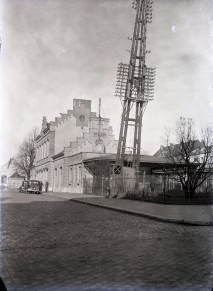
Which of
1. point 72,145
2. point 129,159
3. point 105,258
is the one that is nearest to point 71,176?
point 72,145

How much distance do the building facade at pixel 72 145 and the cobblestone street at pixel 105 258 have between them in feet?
95.5

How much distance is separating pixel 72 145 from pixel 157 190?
22652 mm

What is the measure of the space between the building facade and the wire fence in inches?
394

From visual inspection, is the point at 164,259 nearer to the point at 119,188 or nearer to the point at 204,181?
the point at 204,181

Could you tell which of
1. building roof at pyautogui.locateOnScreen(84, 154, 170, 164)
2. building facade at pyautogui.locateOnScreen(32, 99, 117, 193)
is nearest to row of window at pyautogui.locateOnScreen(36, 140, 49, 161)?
building facade at pyautogui.locateOnScreen(32, 99, 117, 193)

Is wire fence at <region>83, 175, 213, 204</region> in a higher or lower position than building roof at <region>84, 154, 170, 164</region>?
lower

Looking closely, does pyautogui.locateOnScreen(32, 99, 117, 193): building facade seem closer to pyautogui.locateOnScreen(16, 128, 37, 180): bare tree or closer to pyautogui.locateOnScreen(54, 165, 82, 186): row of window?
pyautogui.locateOnScreen(54, 165, 82, 186): row of window

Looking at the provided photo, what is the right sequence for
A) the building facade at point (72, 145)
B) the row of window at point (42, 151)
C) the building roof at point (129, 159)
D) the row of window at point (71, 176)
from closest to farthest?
the building roof at point (129, 159), the row of window at point (71, 176), the building facade at point (72, 145), the row of window at point (42, 151)

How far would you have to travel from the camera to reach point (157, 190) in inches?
919

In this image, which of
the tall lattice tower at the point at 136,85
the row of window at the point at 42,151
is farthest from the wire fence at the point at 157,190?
the row of window at the point at 42,151

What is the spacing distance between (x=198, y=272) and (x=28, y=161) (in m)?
71.0

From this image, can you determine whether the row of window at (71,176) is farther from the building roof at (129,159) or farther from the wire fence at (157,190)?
the wire fence at (157,190)

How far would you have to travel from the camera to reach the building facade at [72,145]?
42.3 meters

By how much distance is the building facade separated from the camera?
139ft
